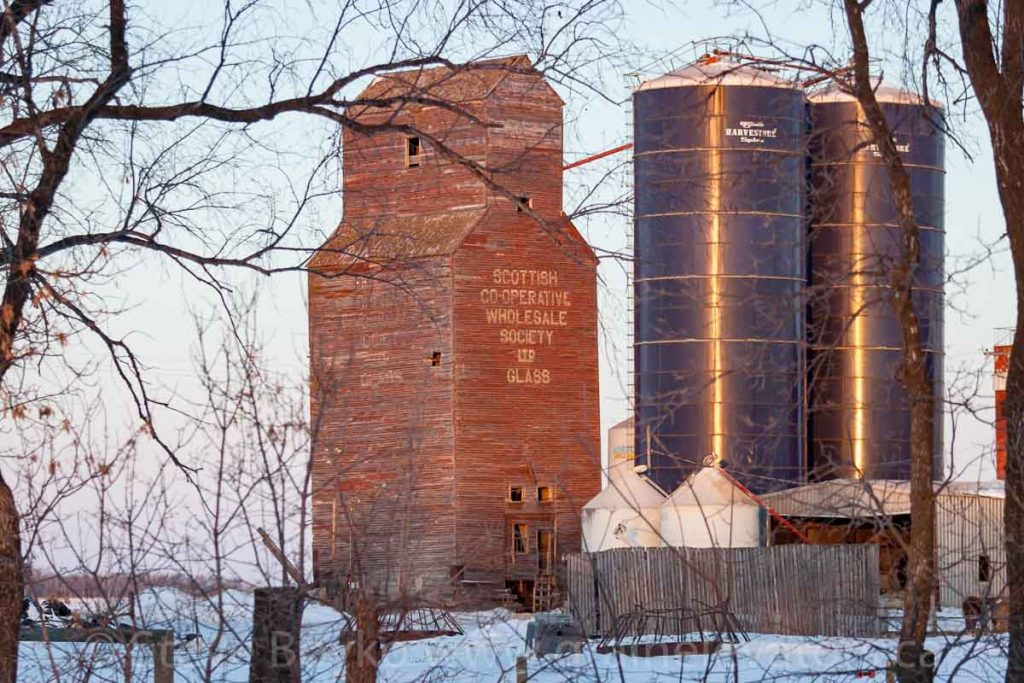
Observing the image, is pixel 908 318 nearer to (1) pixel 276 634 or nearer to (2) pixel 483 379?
(1) pixel 276 634

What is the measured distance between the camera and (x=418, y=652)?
2598 centimetres

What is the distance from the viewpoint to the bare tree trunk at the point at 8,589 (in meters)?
8.27

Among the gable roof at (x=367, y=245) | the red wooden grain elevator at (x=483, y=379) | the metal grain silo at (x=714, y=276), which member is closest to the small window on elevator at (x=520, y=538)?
the red wooden grain elevator at (x=483, y=379)

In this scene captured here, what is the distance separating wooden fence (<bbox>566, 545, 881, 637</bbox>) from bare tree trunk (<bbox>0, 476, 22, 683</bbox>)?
18532mm

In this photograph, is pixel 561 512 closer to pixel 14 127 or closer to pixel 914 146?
pixel 914 146

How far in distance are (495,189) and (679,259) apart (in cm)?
3030

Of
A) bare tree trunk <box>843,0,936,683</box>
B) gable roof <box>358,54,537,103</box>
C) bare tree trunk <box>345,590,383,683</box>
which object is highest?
gable roof <box>358,54,537,103</box>

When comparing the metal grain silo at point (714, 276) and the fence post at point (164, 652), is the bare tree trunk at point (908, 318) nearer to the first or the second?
the fence post at point (164, 652)

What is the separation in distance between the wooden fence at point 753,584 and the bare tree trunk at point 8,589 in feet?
60.8

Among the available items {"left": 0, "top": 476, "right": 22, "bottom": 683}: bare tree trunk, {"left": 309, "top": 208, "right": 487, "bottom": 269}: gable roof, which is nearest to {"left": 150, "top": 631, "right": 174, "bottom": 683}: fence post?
{"left": 0, "top": 476, "right": 22, "bottom": 683}: bare tree trunk

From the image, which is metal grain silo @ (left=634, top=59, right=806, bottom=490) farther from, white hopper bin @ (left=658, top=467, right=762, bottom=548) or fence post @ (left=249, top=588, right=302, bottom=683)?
fence post @ (left=249, top=588, right=302, bottom=683)

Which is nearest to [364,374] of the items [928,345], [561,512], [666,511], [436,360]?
[436,360]

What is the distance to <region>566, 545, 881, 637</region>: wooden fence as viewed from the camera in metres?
27.1

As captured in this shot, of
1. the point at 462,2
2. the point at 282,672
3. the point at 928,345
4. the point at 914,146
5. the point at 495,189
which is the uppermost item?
the point at 914,146
